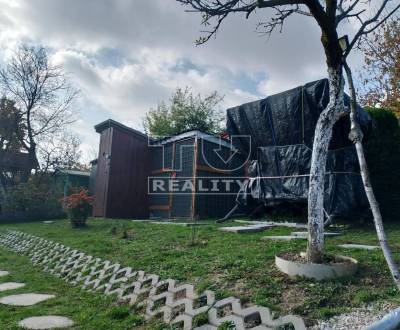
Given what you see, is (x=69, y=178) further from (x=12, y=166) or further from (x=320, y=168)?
(x=320, y=168)

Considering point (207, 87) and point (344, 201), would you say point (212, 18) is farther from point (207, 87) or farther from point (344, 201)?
point (207, 87)

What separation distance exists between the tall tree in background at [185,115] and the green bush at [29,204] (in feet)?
30.2

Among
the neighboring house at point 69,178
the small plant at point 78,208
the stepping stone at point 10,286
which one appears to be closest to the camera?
the stepping stone at point 10,286

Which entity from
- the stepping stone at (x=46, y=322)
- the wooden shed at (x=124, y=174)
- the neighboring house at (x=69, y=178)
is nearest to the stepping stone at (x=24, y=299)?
the stepping stone at (x=46, y=322)

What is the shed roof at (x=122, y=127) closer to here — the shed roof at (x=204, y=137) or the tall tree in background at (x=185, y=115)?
the shed roof at (x=204, y=137)

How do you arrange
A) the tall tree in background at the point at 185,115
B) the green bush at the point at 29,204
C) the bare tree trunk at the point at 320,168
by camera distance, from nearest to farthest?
the bare tree trunk at the point at 320,168, the green bush at the point at 29,204, the tall tree in background at the point at 185,115

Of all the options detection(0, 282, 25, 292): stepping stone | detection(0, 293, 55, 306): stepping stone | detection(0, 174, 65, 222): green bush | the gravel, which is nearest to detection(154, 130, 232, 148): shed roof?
detection(0, 282, 25, 292): stepping stone

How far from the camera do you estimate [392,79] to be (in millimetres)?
14172

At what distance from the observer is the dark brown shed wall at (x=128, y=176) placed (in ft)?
42.5

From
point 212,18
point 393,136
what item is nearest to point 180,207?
point 393,136

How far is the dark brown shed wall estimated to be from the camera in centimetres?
1296

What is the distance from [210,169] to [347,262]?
7.45 m

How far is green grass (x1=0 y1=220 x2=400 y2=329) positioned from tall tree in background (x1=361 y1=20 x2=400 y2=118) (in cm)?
1008

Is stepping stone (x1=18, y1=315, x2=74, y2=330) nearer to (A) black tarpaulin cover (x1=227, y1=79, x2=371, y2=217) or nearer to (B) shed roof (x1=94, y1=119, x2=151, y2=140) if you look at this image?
(A) black tarpaulin cover (x1=227, y1=79, x2=371, y2=217)
